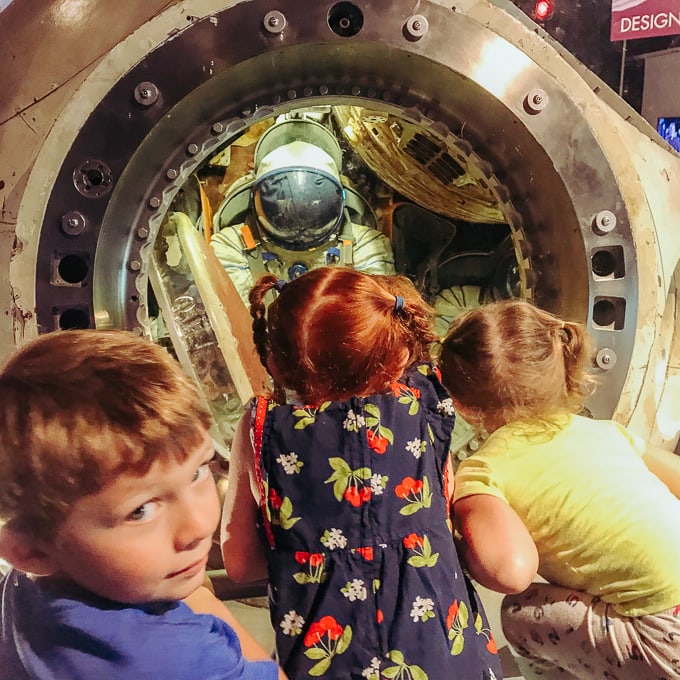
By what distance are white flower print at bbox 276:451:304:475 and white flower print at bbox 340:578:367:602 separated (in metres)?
0.14

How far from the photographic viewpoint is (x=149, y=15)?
2.76 ft

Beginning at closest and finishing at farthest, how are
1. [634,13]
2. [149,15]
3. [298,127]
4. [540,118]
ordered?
[149,15] < [540,118] < [634,13] < [298,127]

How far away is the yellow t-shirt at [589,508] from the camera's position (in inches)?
30.9

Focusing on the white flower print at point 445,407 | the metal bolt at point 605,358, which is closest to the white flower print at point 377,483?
the white flower print at point 445,407

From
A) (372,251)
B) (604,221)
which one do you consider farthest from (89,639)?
(372,251)

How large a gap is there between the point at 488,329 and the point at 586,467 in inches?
8.6

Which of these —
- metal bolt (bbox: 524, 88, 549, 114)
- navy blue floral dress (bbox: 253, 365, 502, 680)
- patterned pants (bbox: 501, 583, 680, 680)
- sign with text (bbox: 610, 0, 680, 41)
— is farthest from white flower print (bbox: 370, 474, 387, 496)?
sign with text (bbox: 610, 0, 680, 41)

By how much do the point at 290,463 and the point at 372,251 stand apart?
3.33 ft

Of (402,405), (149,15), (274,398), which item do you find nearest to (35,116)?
(149,15)

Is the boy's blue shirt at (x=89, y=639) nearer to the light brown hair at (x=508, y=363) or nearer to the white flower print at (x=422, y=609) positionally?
the white flower print at (x=422, y=609)

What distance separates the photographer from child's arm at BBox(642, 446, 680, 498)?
3.10ft

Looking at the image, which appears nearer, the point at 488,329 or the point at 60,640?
the point at 60,640

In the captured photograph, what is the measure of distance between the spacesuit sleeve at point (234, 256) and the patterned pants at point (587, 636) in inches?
38.0

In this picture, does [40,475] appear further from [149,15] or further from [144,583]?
[149,15]
